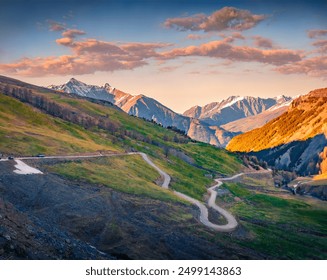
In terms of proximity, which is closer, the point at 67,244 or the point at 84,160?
the point at 67,244

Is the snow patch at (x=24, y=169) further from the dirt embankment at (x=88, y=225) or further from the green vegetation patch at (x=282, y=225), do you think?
the green vegetation patch at (x=282, y=225)

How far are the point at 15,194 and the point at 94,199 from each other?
Answer: 49.4ft

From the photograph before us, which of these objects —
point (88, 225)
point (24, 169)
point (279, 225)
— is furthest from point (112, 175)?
point (279, 225)

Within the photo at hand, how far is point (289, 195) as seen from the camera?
597 ft

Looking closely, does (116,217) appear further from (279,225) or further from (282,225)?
(282,225)

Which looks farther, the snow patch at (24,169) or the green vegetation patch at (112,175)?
the green vegetation patch at (112,175)

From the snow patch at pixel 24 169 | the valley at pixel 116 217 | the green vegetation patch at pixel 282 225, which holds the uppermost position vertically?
the snow patch at pixel 24 169

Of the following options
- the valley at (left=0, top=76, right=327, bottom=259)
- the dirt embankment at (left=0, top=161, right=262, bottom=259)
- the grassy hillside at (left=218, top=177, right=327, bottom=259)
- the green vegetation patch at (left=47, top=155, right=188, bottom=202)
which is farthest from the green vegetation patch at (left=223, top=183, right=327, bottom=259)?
the green vegetation patch at (left=47, top=155, right=188, bottom=202)

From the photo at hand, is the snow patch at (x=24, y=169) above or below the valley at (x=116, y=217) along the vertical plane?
above

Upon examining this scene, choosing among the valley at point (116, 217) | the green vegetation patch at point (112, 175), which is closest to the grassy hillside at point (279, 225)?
the valley at point (116, 217)
